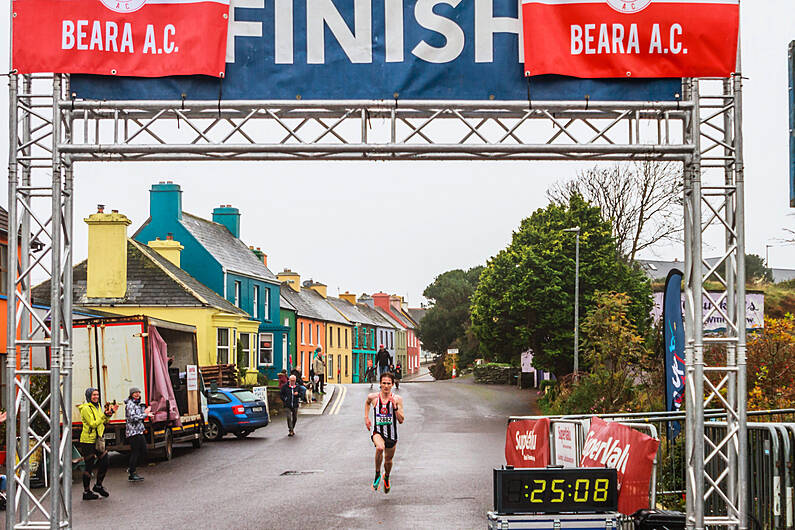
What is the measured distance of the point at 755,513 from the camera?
35.2 ft

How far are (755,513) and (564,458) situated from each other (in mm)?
3514

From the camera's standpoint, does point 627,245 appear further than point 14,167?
Yes

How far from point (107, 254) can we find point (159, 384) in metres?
17.6

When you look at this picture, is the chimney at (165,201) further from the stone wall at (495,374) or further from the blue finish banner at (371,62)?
the blue finish banner at (371,62)

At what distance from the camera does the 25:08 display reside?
9.52m

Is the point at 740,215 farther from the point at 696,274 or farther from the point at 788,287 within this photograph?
the point at 788,287

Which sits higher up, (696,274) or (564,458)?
(696,274)

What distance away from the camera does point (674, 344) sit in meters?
15.7

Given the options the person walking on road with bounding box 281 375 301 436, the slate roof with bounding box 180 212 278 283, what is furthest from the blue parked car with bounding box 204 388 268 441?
the slate roof with bounding box 180 212 278 283

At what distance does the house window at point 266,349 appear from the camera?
57.6m

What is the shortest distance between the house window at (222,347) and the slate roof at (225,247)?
606cm

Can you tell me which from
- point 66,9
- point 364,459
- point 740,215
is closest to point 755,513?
point 740,215

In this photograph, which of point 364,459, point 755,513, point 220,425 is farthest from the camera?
point 220,425

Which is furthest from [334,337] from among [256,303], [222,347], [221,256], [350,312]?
[222,347]
